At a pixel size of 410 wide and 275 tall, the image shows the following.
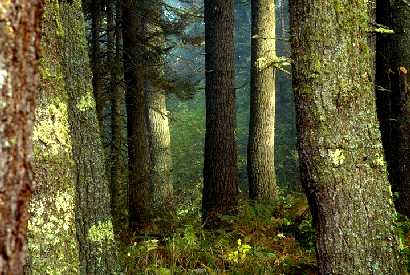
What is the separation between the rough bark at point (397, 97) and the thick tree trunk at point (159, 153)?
25.2 ft

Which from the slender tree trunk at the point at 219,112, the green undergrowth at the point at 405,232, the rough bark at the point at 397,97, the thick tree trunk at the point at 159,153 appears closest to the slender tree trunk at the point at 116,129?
the slender tree trunk at the point at 219,112

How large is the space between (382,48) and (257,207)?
3.90 m

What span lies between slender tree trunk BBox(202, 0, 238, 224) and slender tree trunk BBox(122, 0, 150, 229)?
1.41 meters

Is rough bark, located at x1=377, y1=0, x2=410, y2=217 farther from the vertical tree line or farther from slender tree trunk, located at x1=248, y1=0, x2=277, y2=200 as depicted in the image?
slender tree trunk, located at x1=248, y1=0, x2=277, y2=200

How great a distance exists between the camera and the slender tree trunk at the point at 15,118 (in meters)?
1.36

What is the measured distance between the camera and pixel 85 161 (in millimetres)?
5043

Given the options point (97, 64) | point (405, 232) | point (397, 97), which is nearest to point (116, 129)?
point (97, 64)

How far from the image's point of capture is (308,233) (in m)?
7.54

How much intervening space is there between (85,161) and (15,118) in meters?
3.71

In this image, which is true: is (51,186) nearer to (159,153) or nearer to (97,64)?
(97,64)

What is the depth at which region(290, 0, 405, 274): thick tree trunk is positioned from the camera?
4.14 meters

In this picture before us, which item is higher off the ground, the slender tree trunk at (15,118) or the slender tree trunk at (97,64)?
the slender tree trunk at (97,64)

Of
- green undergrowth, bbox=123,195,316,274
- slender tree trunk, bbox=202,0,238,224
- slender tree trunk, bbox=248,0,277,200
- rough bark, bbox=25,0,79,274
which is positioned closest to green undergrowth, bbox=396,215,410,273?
green undergrowth, bbox=123,195,316,274

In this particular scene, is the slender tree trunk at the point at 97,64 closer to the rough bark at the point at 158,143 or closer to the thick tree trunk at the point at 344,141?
the rough bark at the point at 158,143
